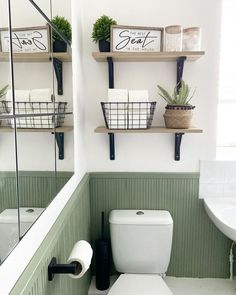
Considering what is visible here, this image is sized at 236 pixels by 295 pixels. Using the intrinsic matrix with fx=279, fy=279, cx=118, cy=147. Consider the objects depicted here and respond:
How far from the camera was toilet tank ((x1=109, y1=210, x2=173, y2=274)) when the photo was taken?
1.70 m

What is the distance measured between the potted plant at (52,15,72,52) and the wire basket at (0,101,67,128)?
240mm

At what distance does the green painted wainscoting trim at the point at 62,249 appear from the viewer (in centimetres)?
80

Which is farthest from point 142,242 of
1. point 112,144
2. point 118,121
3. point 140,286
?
point 118,121

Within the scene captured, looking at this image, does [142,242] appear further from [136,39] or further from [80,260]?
[136,39]

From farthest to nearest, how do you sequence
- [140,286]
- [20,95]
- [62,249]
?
[140,286] < [62,249] < [20,95]

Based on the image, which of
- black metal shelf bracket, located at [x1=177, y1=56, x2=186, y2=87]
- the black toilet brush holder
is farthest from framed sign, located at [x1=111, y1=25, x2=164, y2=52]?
the black toilet brush holder

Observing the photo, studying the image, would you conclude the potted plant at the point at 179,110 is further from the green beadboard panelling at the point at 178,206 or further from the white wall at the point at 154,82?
the green beadboard panelling at the point at 178,206

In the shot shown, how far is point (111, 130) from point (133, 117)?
0.15 meters

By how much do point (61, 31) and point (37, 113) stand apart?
0.53 metres

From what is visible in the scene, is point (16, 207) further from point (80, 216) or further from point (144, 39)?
point (144, 39)

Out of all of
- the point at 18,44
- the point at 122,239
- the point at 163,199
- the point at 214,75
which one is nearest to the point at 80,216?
the point at 122,239

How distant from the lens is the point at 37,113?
91 cm

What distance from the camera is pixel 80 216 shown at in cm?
157

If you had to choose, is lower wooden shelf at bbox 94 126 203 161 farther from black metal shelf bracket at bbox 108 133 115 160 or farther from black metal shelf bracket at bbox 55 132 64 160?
black metal shelf bracket at bbox 55 132 64 160
